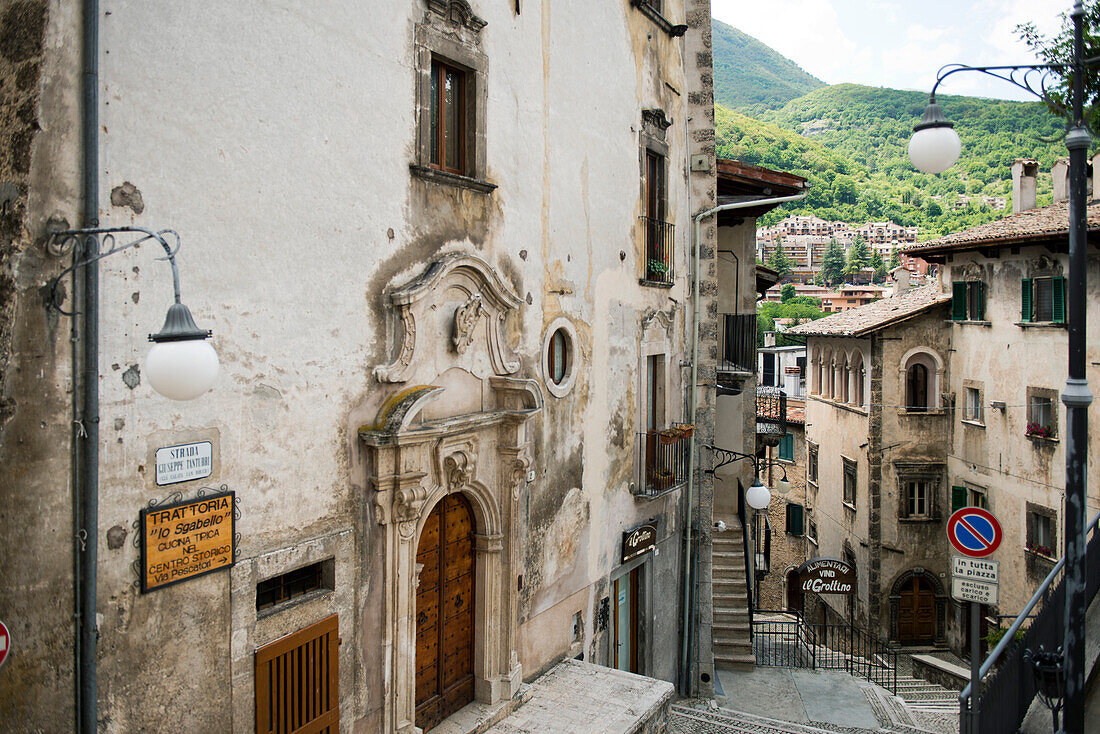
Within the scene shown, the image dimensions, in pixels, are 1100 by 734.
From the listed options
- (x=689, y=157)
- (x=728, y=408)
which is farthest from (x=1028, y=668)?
(x=728, y=408)

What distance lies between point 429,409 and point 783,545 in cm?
3237

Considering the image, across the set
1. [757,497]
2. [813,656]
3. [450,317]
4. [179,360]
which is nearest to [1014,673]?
[450,317]

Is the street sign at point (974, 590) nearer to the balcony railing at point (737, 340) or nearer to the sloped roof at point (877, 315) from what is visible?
the balcony railing at point (737, 340)

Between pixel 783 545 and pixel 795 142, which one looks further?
pixel 795 142

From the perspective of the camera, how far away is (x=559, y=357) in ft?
38.2

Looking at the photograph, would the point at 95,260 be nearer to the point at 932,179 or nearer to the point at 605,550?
the point at 605,550

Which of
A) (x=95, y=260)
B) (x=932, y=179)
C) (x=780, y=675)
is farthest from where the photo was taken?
(x=932, y=179)

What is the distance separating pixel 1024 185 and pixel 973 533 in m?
22.7

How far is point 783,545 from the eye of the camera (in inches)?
1492

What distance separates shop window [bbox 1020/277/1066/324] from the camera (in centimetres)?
2192

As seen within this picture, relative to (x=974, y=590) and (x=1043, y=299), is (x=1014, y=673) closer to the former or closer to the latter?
(x=974, y=590)

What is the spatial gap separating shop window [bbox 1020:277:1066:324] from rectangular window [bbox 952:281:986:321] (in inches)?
72.9

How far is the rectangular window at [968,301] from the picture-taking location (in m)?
25.4

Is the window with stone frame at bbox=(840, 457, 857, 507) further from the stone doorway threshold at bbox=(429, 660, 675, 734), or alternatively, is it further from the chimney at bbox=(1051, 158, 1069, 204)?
the stone doorway threshold at bbox=(429, 660, 675, 734)
